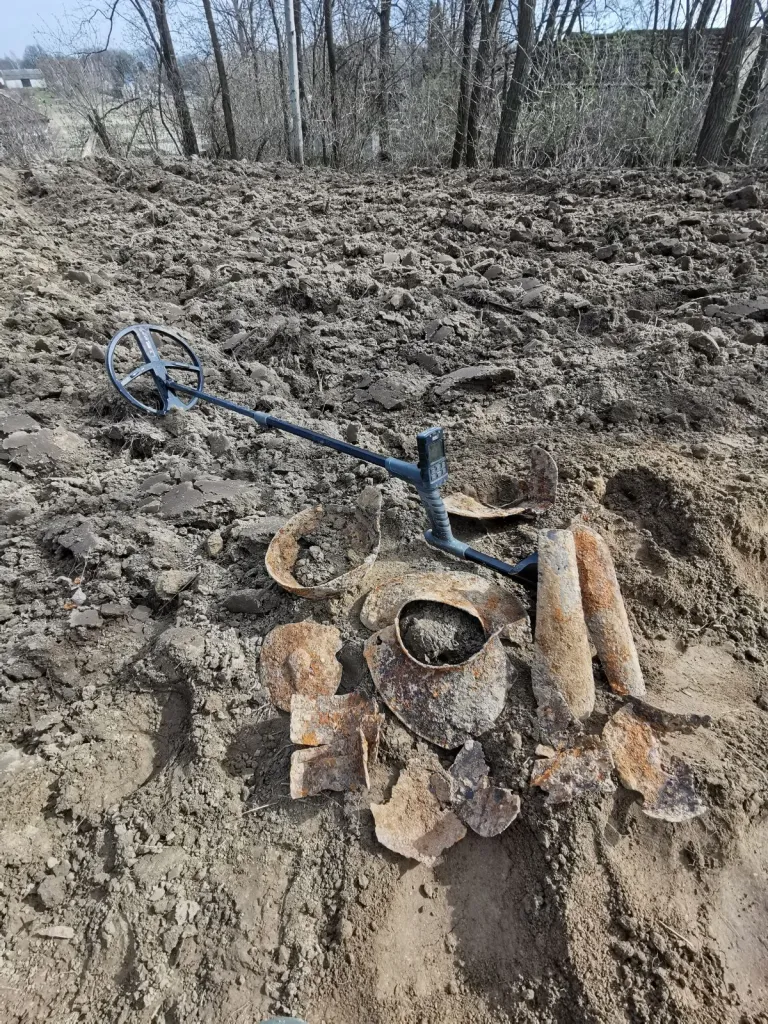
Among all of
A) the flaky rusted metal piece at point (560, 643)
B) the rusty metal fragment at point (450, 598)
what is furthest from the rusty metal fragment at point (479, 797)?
the rusty metal fragment at point (450, 598)

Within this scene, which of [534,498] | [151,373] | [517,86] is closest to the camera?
[534,498]

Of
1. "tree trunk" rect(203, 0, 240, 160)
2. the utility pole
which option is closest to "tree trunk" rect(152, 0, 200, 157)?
"tree trunk" rect(203, 0, 240, 160)

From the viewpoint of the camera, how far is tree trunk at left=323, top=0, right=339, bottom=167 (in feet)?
34.7

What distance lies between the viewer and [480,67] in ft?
30.3

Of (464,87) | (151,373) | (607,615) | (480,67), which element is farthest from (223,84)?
(607,615)

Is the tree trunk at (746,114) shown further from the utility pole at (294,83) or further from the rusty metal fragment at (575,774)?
the rusty metal fragment at (575,774)

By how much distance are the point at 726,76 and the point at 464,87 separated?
413 centimetres

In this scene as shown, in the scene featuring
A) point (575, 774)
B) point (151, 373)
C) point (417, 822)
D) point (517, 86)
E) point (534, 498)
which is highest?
point (517, 86)

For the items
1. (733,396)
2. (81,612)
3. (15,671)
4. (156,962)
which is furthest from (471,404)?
(156,962)

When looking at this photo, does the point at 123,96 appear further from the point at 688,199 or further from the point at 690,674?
the point at 690,674

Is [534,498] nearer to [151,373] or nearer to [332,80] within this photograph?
[151,373]

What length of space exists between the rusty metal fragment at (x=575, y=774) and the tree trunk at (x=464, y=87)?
1006cm

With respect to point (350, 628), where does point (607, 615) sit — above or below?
above

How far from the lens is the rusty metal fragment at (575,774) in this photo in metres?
1.52
